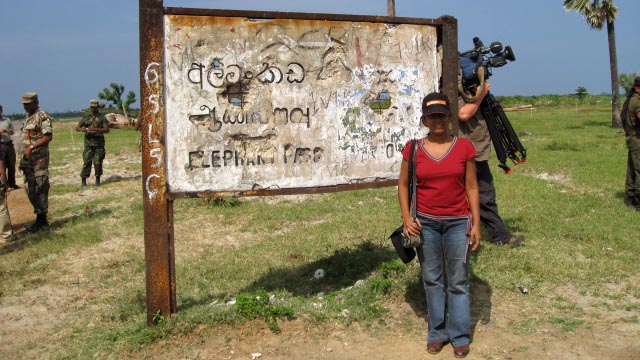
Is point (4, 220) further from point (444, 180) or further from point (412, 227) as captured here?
point (444, 180)

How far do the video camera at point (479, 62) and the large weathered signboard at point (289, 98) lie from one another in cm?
79

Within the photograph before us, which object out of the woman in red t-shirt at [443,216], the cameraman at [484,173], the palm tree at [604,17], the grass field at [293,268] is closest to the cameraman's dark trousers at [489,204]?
the cameraman at [484,173]

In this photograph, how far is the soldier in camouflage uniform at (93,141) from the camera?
1346 cm

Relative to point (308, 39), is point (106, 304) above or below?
below

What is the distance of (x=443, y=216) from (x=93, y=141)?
A: 11.1 metres

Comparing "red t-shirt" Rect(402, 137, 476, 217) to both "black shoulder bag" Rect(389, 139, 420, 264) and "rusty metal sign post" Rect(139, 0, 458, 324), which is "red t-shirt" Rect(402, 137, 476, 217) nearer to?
"black shoulder bag" Rect(389, 139, 420, 264)

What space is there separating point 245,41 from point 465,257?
233cm

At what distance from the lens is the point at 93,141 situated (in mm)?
13555

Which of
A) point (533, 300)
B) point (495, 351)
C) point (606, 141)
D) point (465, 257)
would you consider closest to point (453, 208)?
point (465, 257)

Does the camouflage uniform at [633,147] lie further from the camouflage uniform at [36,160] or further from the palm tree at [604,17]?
the palm tree at [604,17]

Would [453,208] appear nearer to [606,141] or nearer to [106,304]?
[106,304]

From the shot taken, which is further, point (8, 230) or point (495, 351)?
point (8, 230)

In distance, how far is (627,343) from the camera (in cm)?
434

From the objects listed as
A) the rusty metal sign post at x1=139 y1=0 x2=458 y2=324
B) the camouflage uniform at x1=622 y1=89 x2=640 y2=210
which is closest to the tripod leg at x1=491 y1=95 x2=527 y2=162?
the rusty metal sign post at x1=139 y1=0 x2=458 y2=324
